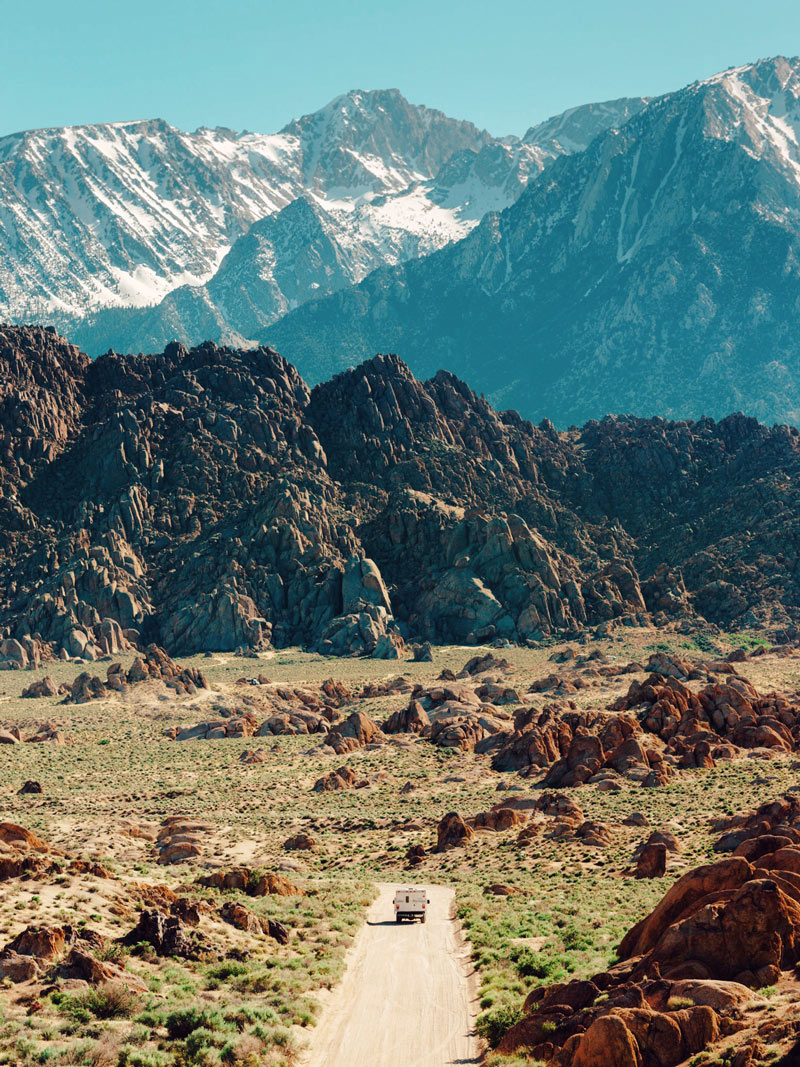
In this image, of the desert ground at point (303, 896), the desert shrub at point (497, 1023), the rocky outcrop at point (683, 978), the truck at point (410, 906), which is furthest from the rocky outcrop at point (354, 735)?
the desert shrub at point (497, 1023)

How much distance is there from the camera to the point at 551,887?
148 feet

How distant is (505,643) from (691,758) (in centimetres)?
8000

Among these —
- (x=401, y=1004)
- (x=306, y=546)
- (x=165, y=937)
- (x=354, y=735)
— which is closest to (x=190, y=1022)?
(x=165, y=937)

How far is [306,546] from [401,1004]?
13973 cm

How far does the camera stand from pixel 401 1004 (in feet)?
101

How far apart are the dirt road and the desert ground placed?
0.31ft

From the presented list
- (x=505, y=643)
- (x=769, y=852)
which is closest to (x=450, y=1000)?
(x=769, y=852)

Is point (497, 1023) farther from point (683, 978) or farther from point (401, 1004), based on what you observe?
point (683, 978)

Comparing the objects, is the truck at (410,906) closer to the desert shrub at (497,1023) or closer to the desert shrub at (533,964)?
the desert shrub at (533,964)

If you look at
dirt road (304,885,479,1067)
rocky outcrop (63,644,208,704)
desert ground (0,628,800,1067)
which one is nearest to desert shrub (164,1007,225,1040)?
desert ground (0,628,800,1067)

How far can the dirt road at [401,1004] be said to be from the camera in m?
27.0

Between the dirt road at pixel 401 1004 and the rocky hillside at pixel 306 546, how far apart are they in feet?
357

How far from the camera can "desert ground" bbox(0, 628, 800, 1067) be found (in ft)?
89.7

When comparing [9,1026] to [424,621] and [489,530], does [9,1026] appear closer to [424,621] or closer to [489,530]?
[424,621]
